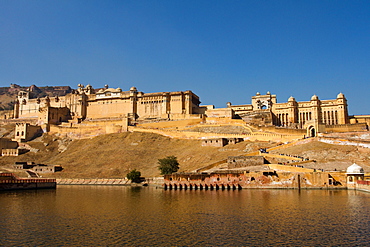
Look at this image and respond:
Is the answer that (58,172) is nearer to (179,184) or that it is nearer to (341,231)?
(179,184)

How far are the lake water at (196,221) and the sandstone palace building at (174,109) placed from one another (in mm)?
45357

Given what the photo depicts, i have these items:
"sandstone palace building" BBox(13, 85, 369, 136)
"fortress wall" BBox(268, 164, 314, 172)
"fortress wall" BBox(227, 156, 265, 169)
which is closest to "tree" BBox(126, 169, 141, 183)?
"fortress wall" BBox(227, 156, 265, 169)

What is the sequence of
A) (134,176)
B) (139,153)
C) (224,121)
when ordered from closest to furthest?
1. (134,176)
2. (139,153)
3. (224,121)

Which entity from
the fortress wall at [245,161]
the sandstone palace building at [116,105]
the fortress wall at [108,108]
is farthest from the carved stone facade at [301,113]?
the fortress wall at [245,161]

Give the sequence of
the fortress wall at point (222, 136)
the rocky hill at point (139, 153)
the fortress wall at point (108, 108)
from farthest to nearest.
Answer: the fortress wall at point (108, 108) → the fortress wall at point (222, 136) → the rocky hill at point (139, 153)

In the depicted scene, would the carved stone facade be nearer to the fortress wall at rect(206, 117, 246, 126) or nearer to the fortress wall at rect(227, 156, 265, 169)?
the fortress wall at rect(206, 117, 246, 126)

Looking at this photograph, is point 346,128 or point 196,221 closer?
point 196,221

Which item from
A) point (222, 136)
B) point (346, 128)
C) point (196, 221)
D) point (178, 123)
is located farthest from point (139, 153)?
point (196, 221)

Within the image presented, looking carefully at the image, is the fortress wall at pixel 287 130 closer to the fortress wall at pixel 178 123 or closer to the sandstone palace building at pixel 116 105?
the fortress wall at pixel 178 123

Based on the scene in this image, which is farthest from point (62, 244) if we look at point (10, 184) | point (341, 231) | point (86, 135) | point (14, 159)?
point (86, 135)

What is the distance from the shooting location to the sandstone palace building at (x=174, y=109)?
85750 mm

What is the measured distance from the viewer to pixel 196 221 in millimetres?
25297

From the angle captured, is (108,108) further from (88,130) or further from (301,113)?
(301,113)

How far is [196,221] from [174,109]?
240 feet
